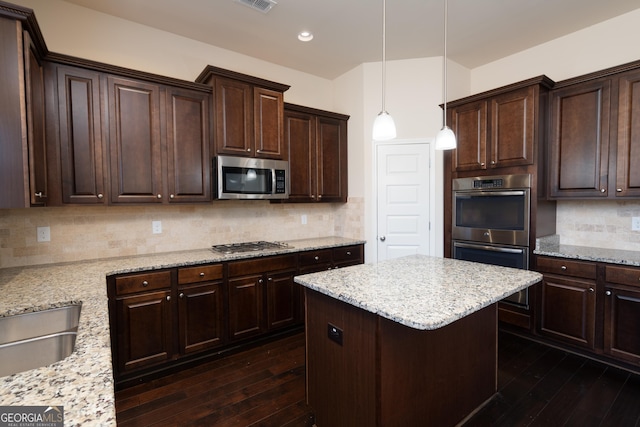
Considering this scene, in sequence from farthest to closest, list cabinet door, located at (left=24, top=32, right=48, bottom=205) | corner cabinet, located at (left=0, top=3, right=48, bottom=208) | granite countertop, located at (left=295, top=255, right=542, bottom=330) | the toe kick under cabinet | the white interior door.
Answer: the white interior door → the toe kick under cabinet → cabinet door, located at (left=24, top=32, right=48, bottom=205) → corner cabinet, located at (left=0, top=3, right=48, bottom=208) → granite countertop, located at (left=295, top=255, right=542, bottom=330)

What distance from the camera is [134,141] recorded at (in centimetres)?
255

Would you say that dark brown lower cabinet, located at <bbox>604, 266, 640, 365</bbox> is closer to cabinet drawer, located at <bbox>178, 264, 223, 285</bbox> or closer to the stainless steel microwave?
the stainless steel microwave

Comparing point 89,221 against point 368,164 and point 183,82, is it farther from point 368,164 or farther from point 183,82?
point 368,164

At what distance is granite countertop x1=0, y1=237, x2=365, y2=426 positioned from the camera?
0.78 metres

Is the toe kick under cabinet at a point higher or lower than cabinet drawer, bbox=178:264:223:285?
lower

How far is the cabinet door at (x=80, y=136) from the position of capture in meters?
2.29

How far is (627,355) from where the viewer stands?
95.3 inches

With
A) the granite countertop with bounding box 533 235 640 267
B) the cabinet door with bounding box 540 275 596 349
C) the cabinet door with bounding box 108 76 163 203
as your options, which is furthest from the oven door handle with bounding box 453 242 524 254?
the cabinet door with bounding box 108 76 163 203

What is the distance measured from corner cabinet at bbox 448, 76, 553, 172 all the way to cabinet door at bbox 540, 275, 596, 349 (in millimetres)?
1113

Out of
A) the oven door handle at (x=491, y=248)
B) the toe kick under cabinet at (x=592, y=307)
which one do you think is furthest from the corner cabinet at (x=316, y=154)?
the toe kick under cabinet at (x=592, y=307)

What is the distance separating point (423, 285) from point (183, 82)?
2.54 metres

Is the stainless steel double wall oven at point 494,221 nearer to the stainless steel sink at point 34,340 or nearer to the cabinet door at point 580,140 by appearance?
the cabinet door at point 580,140

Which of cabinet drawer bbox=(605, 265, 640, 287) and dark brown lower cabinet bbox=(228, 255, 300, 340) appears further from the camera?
dark brown lower cabinet bbox=(228, 255, 300, 340)

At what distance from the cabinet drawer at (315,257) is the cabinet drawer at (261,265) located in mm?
109
